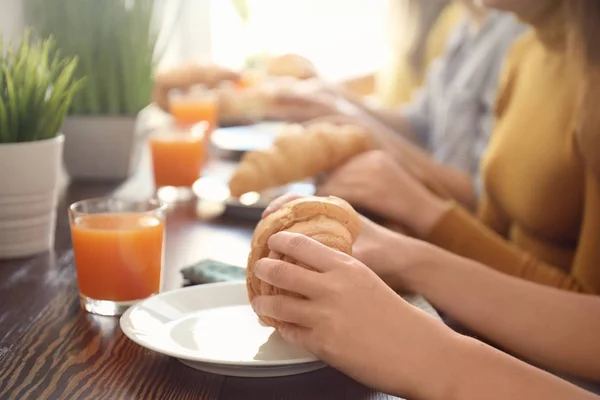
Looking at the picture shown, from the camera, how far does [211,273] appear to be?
3.05 feet

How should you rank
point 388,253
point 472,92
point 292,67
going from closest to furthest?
point 388,253 < point 472,92 < point 292,67

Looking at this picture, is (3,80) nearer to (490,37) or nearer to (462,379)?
(462,379)

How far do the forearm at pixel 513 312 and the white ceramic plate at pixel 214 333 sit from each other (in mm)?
227

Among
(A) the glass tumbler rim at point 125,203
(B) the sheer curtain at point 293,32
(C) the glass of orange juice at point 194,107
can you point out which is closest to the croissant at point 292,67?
(C) the glass of orange juice at point 194,107

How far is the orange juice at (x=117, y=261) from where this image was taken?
87 cm

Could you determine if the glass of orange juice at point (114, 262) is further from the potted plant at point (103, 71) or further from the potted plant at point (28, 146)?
the potted plant at point (103, 71)

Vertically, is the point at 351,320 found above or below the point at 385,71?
above

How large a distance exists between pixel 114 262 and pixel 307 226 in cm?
26

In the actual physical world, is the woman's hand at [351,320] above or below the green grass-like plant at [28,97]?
below

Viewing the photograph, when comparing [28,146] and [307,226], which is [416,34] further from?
[307,226]

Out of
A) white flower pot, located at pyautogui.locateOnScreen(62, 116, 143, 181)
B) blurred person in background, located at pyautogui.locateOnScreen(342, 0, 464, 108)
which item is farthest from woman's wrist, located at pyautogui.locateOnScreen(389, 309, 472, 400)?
blurred person in background, located at pyautogui.locateOnScreen(342, 0, 464, 108)

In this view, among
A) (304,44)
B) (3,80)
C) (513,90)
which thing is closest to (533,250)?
(513,90)

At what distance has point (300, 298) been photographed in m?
0.69

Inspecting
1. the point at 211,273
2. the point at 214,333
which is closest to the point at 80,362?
the point at 214,333
